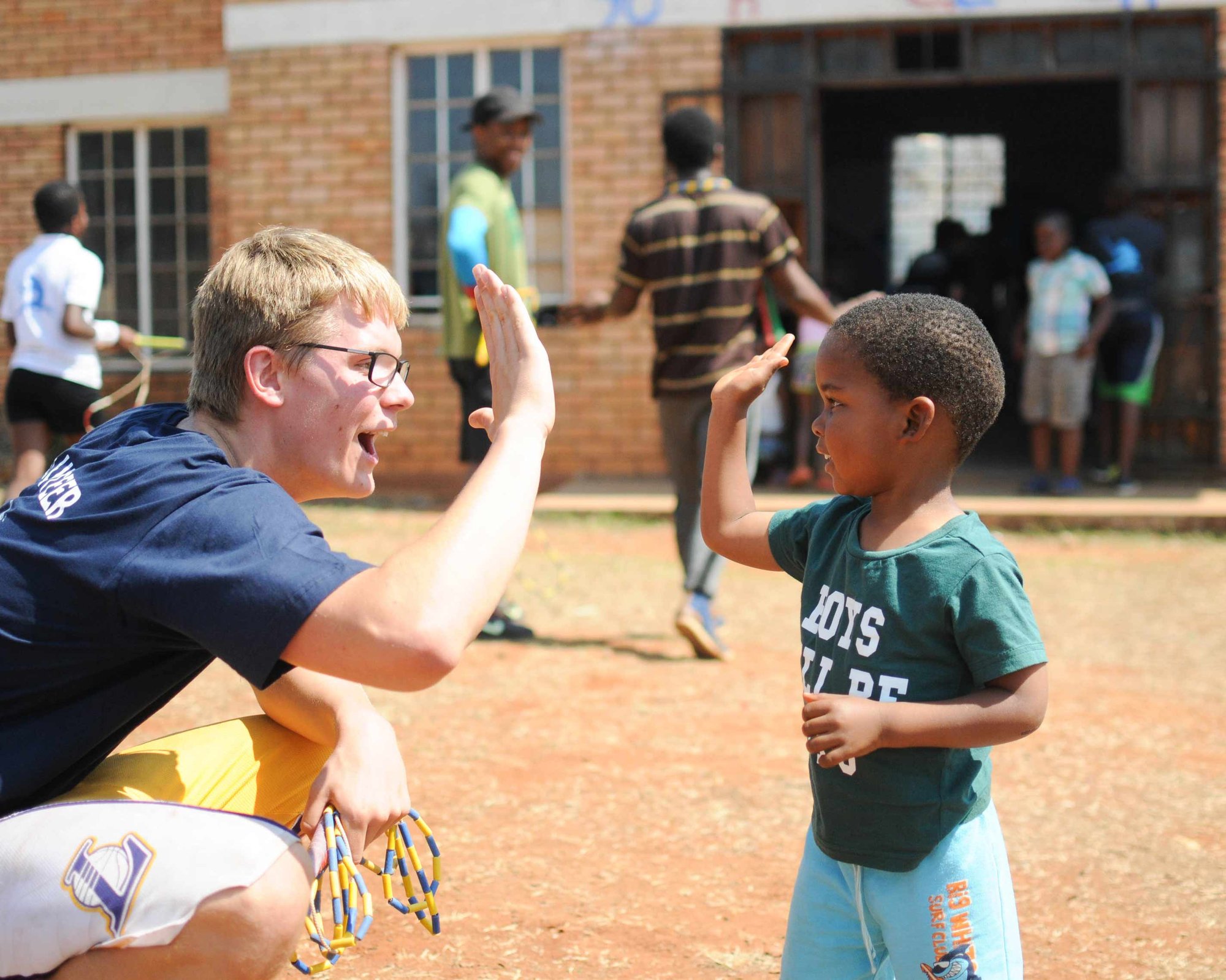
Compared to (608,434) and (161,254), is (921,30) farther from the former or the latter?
(161,254)

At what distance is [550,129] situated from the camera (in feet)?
35.7

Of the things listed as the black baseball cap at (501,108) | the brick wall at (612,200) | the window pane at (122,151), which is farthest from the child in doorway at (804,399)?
the window pane at (122,151)

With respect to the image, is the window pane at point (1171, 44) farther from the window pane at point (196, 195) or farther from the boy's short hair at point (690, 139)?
the window pane at point (196, 195)

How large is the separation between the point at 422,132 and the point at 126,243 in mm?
3268

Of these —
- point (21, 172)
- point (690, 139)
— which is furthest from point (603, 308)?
point (21, 172)

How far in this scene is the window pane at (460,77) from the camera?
1097cm

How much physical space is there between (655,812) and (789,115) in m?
7.67

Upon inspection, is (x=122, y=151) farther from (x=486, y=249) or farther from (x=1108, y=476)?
(x=1108, y=476)

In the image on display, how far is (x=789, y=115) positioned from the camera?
10484 millimetres

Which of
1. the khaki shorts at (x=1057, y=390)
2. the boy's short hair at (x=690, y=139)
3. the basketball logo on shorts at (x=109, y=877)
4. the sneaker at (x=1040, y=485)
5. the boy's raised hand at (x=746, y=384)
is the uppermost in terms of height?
the boy's short hair at (x=690, y=139)

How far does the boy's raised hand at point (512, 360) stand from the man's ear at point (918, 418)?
57 cm

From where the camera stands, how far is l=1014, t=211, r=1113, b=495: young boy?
31.3 feet

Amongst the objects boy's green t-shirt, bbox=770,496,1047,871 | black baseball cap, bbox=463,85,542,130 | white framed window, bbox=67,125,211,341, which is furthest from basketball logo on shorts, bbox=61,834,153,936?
white framed window, bbox=67,125,211,341

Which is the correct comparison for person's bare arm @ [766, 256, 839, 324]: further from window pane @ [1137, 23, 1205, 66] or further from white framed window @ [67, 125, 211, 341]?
white framed window @ [67, 125, 211, 341]
